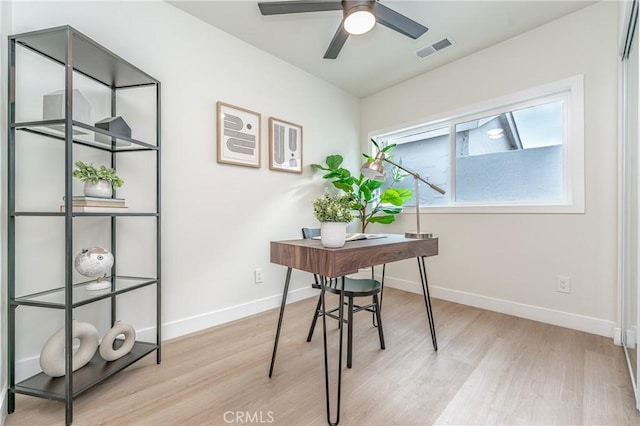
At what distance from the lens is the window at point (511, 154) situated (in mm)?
2342

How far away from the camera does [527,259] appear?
8.29 feet

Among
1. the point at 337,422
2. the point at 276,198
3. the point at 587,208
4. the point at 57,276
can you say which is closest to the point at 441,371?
the point at 337,422

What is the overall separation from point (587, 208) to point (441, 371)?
5.90 ft

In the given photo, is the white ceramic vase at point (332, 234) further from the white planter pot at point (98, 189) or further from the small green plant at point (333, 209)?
the white planter pot at point (98, 189)

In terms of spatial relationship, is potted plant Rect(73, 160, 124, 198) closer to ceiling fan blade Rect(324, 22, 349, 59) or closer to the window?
ceiling fan blade Rect(324, 22, 349, 59)

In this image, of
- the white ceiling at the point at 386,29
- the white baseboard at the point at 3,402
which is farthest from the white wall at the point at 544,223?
the white baseboard at the point at 3,402

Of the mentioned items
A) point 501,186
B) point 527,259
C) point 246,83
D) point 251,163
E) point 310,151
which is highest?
point 246,83

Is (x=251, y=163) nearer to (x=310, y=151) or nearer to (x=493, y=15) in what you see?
(x=310, y=151)

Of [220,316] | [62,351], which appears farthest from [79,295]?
[220,316]

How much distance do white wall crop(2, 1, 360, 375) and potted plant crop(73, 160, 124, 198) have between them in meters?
0.37

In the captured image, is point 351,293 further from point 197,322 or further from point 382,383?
point 197,322

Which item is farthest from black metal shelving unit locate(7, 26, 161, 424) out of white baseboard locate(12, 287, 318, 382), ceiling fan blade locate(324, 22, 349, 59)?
ceiling fan blade locate(324, 22, 349, 59)

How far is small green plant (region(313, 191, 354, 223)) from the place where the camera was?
4.56ft

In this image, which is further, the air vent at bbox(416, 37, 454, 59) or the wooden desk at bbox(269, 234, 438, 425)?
the air vent at bbox(416, 37, 454, 59)
